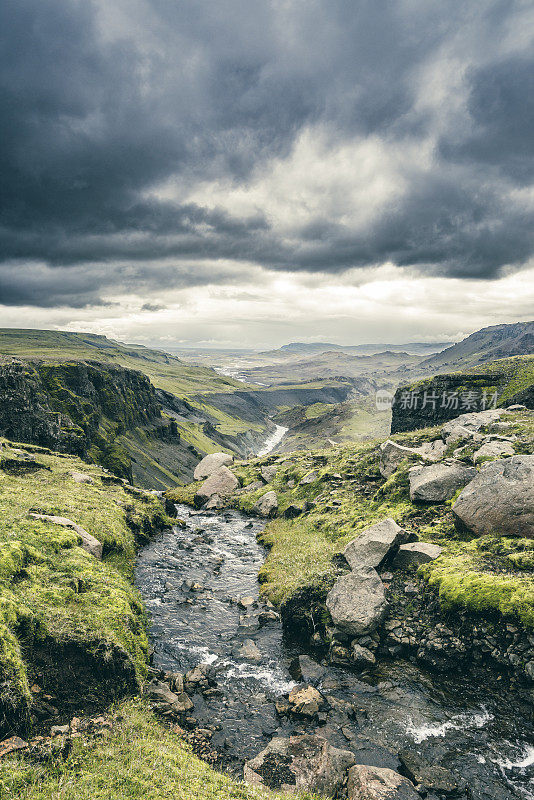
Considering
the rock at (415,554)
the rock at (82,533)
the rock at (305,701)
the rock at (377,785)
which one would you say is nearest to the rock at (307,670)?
the rock at (305,701)

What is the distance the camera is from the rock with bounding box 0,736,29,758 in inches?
456

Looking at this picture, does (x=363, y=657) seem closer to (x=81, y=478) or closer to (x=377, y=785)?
(x=377, y=785)

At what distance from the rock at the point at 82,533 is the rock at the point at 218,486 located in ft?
105

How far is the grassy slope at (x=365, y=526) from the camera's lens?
780 inches

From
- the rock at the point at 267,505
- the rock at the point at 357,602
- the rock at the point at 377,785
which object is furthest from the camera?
the rock at the point at 267,505

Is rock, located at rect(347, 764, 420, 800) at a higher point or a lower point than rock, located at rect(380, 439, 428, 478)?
lower

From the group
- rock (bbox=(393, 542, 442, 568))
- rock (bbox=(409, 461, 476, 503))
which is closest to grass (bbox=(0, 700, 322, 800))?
rock (bbox=(393, 542, 442, 568))

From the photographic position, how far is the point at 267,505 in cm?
5141

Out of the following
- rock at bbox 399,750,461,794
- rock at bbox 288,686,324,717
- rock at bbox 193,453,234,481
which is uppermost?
rock at bbox 399,750,461,794

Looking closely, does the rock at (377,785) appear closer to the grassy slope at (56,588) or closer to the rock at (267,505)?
the grassy slope at (56,588)

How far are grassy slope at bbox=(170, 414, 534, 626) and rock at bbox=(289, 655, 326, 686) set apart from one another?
4507mm

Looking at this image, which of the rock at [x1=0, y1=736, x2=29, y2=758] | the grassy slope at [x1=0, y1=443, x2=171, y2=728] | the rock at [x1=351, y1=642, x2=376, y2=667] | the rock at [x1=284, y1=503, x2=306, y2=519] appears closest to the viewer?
the rock at [x1=0, y1=736, x2=29, y2=758]

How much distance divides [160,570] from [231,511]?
2196 cm

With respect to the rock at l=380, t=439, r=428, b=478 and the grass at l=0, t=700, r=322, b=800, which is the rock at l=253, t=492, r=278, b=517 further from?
the grass at l=0, t=700, r=322, b=800
